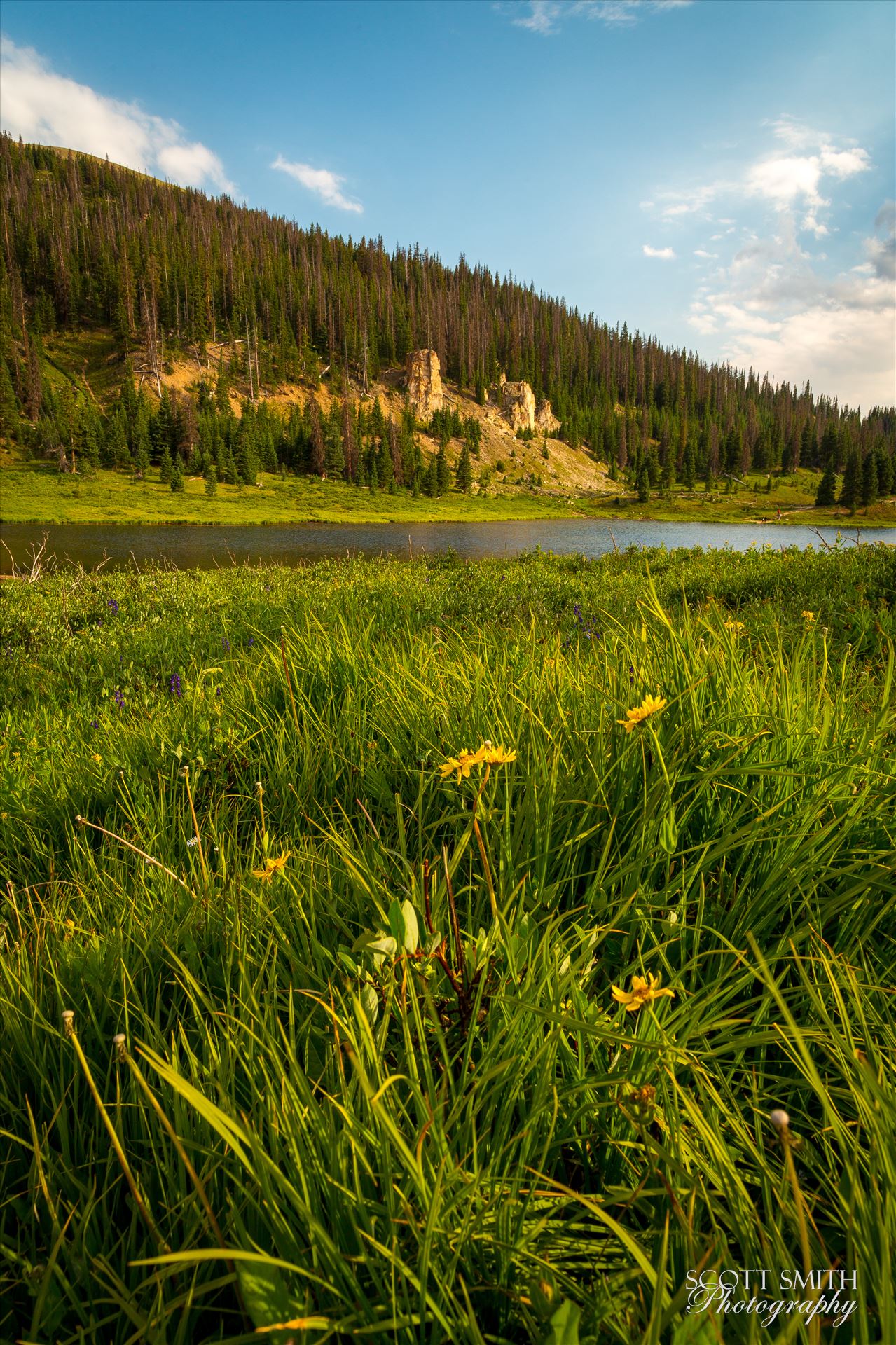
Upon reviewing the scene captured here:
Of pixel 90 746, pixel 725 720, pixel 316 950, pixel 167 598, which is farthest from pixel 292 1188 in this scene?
pixel 167 598

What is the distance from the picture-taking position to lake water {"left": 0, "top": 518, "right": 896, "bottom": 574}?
36.9 meters

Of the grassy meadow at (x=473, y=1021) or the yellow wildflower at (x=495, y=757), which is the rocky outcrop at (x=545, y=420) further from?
the yellow wildflower at (x=495, y=757)

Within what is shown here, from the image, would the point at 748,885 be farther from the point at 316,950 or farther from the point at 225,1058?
the point at 225,1058

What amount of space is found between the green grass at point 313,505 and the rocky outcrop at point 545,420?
32718 millimetres

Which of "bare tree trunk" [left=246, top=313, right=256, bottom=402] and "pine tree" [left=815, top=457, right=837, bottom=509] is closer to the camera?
"pine tree" [left=815, top=457, right=837, bottom=509]

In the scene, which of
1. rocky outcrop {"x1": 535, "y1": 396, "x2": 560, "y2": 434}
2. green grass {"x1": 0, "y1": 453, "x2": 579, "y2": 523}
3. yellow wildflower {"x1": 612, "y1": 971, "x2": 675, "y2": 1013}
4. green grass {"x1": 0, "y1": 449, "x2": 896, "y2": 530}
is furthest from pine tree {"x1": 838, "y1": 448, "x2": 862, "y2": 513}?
yellow wildflower {"x1": 612, "y1": 971, "x2": 675, "y2": 1013}

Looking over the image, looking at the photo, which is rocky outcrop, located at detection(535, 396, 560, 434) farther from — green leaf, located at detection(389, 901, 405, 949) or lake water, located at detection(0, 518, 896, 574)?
green leaf, located at detection(389, 901, 405, 949)

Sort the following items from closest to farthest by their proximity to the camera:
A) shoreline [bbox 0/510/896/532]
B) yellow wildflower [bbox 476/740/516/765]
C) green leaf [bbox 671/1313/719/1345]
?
green leaf [bbox 671/1313/719/1345]
yellow wildflower [bbox 476/740/516/765]
shoreline [bbox 0/510/896/532]

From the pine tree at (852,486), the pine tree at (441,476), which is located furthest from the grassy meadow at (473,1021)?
the pine tree at (852,486)

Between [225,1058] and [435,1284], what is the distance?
1.49ft

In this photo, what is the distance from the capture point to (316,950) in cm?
135

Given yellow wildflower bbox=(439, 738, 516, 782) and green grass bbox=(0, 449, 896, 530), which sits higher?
green grass bbox=(0, 449, 896, 530)

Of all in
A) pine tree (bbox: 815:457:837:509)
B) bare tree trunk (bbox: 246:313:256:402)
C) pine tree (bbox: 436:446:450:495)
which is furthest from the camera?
bare tree trunk (bbox: 246:313:256:402)

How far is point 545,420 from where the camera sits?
14650cm
